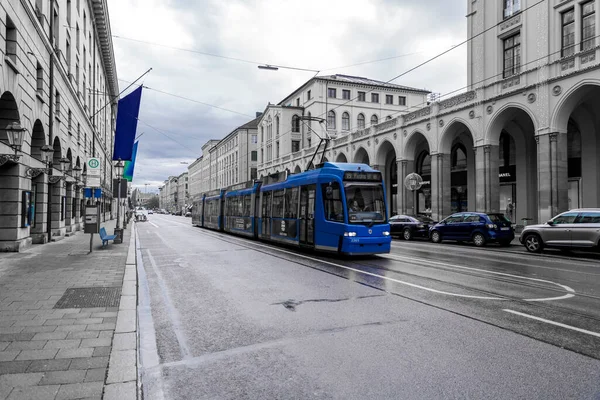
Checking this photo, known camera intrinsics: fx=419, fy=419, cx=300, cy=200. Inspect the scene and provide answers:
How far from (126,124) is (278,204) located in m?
7.42

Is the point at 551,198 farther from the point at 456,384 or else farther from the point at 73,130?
the point at 73,130

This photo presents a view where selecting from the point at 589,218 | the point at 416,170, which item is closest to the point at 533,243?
the point at 589,218

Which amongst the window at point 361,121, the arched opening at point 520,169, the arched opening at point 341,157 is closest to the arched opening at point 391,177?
the arched opening at point 341,157

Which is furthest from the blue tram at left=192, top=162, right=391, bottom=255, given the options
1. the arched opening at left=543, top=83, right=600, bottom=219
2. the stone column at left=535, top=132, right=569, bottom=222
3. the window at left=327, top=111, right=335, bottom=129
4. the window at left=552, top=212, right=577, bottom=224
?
the window at left=327, top=111, right=335, bottom=129

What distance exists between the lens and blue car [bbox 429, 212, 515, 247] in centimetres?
1908

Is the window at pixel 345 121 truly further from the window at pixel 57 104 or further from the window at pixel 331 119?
the window at pixel 57 104

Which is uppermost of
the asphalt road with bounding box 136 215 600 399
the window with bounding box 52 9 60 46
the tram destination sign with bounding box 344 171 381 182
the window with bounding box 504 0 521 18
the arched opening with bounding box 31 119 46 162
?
the window with bounding box 504 0 521 18

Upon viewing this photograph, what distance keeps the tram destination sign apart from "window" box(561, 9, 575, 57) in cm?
1566

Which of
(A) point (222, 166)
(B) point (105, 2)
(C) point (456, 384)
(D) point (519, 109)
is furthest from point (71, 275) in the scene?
(A) point (222, 166)

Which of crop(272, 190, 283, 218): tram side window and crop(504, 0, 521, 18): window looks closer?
crop(272, 190, 283, 218): tram side window

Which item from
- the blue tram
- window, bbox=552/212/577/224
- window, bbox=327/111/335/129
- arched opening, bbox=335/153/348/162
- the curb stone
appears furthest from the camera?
window, bbox=327/111/335/129

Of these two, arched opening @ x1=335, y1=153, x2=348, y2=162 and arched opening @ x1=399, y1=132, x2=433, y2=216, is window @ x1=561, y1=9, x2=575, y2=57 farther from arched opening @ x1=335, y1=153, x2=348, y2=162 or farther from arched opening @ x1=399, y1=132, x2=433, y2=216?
arched opening @ x1=335, y1=153, x2=348, y2=162

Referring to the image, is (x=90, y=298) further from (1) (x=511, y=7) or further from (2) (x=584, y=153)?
(1) (x=511, y=7)

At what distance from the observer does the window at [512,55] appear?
25328 mm
